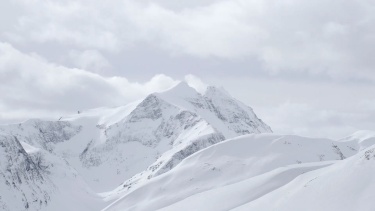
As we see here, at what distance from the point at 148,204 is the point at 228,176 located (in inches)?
963

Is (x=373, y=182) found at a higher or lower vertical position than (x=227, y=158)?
lower

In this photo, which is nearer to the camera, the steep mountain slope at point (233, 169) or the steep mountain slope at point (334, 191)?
the steep mountain slope at point (334, 191)

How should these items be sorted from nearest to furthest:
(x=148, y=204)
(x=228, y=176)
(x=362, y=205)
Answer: (x=362, y=205)
(x=148, y=204)
(x=228, y=176)

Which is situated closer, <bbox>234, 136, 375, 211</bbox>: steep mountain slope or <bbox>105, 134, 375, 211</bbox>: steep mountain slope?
<bbox>234, 136, 375, 211</bbox>: steep mountain slope

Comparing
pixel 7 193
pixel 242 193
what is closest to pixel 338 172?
pixel 242 193

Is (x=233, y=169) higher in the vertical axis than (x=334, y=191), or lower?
higher

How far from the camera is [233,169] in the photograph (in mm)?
165500

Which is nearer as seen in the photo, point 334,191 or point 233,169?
point 334,191

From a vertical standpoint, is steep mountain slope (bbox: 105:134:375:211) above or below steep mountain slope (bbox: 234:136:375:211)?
above

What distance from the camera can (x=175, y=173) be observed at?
170 meters

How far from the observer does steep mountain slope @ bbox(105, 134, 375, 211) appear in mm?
119250

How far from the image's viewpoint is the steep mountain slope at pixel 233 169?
4695 inches

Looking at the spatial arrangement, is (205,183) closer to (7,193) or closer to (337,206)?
(7,193)

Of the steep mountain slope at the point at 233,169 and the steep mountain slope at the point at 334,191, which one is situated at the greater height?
the steep mountain slope at the point at 233,169
